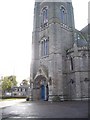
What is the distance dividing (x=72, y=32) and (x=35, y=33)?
8329 millimetres

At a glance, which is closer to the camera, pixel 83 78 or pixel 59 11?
pixel 83 78

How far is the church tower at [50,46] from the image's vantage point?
28466mm

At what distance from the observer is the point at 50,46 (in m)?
30.3

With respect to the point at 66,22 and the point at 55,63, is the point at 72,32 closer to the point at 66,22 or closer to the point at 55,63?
the point at 66,22

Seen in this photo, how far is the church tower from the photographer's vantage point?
28.5 meters

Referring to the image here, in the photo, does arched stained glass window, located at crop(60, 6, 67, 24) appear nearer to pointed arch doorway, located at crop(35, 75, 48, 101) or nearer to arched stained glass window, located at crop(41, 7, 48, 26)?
arched stained glass window, located at crop(41, 7, 48, 26)

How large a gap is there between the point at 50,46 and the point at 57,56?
2667 millimetres

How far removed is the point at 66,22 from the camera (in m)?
34.5

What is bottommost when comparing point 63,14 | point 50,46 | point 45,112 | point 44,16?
point 45,112

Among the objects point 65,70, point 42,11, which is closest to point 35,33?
point 42,11

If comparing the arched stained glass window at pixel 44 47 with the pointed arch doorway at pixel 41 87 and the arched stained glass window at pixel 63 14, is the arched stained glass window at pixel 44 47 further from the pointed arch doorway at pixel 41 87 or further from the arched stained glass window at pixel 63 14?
the arched stained glass window at pixel 63 14

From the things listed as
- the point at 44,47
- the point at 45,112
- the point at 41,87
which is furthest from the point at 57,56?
the point at 45,112

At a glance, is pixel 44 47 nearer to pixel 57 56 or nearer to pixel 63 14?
pixel 57 56

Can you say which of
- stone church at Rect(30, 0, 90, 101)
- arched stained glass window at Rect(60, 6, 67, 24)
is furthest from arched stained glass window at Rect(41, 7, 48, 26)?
arched stained glass window at Rect(60, 6, 67, 24)
